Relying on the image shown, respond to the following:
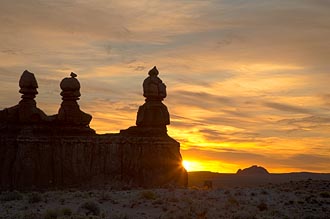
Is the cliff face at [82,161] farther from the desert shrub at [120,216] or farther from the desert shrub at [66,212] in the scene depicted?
the desert shrub at [120,216]

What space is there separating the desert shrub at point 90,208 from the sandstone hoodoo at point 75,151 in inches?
502

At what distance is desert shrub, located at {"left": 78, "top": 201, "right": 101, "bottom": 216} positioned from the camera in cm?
3328

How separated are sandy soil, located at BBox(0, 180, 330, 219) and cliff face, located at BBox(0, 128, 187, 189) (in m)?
5.03

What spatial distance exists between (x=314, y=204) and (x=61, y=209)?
14.6 meters

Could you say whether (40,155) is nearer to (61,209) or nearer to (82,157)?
(82,157)

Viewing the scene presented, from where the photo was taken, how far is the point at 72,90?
163ft

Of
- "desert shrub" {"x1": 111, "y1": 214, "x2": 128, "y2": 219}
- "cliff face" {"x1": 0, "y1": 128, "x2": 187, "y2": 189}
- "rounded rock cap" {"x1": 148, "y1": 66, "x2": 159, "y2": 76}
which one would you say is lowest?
"desert shrub" {"x1": 111, "y1": 214, "x2": 128, "y2": 219}

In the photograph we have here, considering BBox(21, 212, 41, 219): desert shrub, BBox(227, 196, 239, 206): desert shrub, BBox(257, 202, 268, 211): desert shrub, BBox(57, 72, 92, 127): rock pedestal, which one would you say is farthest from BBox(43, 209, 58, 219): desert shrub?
BBox(57, 72, 92, 127): rock pedestal

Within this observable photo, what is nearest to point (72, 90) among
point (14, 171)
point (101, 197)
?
point (14, 171)

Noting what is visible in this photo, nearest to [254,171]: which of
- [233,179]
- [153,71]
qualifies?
[233,179]

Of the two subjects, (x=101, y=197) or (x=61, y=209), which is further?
(x=101, y=197)

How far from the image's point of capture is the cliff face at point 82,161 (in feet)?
154

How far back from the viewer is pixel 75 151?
47406mm

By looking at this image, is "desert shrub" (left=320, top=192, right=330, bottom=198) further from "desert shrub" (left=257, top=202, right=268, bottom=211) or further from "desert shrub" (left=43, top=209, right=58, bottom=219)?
"desert shrub" (left=43, top=209, right=58, bottom=219)
